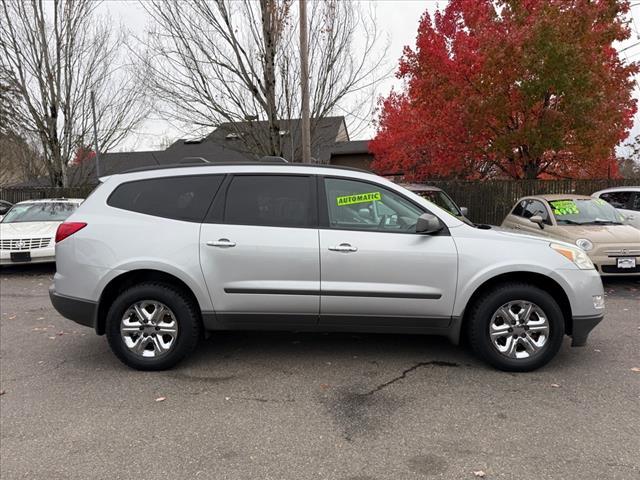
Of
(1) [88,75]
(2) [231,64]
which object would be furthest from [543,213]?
(1) [88,75]

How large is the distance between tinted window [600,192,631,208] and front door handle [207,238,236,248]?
874 centimetres

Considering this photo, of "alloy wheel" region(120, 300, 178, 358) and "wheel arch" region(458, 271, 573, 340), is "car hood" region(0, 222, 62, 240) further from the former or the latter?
"wheel arch" region(458, 271, 573, 340)

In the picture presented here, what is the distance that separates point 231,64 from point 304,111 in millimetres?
2811

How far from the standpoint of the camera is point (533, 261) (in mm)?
3900

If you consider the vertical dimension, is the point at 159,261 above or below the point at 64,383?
above

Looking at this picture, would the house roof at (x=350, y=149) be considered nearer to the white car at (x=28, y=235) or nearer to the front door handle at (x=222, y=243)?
the white car at (x=28, y=235)

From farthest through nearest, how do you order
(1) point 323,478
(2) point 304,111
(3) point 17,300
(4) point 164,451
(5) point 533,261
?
(2) point 304,111, (3) point 17,300, (5) point 533,261, (4) point 164,451, (1) point 323,478

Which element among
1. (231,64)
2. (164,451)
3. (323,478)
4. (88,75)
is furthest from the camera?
(88,75)

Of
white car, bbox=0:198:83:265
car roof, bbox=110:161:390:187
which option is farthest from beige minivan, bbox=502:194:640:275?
white car, bbox=0:198:83:265

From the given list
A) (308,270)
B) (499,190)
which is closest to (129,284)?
(308,270)

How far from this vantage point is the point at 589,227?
24.1 ft

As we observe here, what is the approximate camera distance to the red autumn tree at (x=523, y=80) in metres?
9.82

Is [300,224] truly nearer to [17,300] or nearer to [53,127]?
[17,300]

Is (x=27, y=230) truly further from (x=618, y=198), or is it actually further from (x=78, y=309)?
(x=618, y=198)
